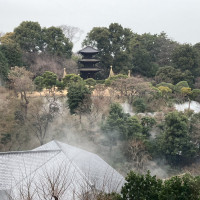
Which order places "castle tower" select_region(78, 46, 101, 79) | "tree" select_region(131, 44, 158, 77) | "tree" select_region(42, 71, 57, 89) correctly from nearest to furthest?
1. "tree" select_region(42, 71, 57, 89)
2. "castle tower" select_region(78, 46, 101, 79)
3. "tree" select_region(131, 44, 158, 77)

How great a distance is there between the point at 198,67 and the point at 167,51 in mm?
5493

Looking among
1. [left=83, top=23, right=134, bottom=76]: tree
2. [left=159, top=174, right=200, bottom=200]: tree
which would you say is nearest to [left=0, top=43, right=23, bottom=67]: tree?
[left=83, top=23, right=134, bottom=76]: tree

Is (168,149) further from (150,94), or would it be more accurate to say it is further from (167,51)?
(167,51)

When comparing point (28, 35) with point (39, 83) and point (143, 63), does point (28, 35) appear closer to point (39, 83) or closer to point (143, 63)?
point (39, 83)

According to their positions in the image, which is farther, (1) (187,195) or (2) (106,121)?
(2) (106,121)

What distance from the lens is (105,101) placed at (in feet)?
82.0

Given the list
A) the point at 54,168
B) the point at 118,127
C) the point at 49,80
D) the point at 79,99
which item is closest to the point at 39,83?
the point at 49,80

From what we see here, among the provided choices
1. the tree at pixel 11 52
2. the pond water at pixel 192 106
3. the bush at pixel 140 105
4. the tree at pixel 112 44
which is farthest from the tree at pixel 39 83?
the pond water at pixel 192 106

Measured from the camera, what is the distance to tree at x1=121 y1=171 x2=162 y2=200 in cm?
984

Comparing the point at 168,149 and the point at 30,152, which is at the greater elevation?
the point at 30,152

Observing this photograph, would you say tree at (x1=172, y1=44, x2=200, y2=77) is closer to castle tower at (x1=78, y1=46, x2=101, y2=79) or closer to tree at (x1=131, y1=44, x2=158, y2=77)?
tree at (x1=131, y1=44, x2=158, y2=77)

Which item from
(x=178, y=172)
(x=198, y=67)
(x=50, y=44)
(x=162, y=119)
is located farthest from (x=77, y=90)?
(x=198, y=67)

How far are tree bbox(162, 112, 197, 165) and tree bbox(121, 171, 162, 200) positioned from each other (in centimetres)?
1232

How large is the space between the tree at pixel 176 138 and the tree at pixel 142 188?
12.3 metres
